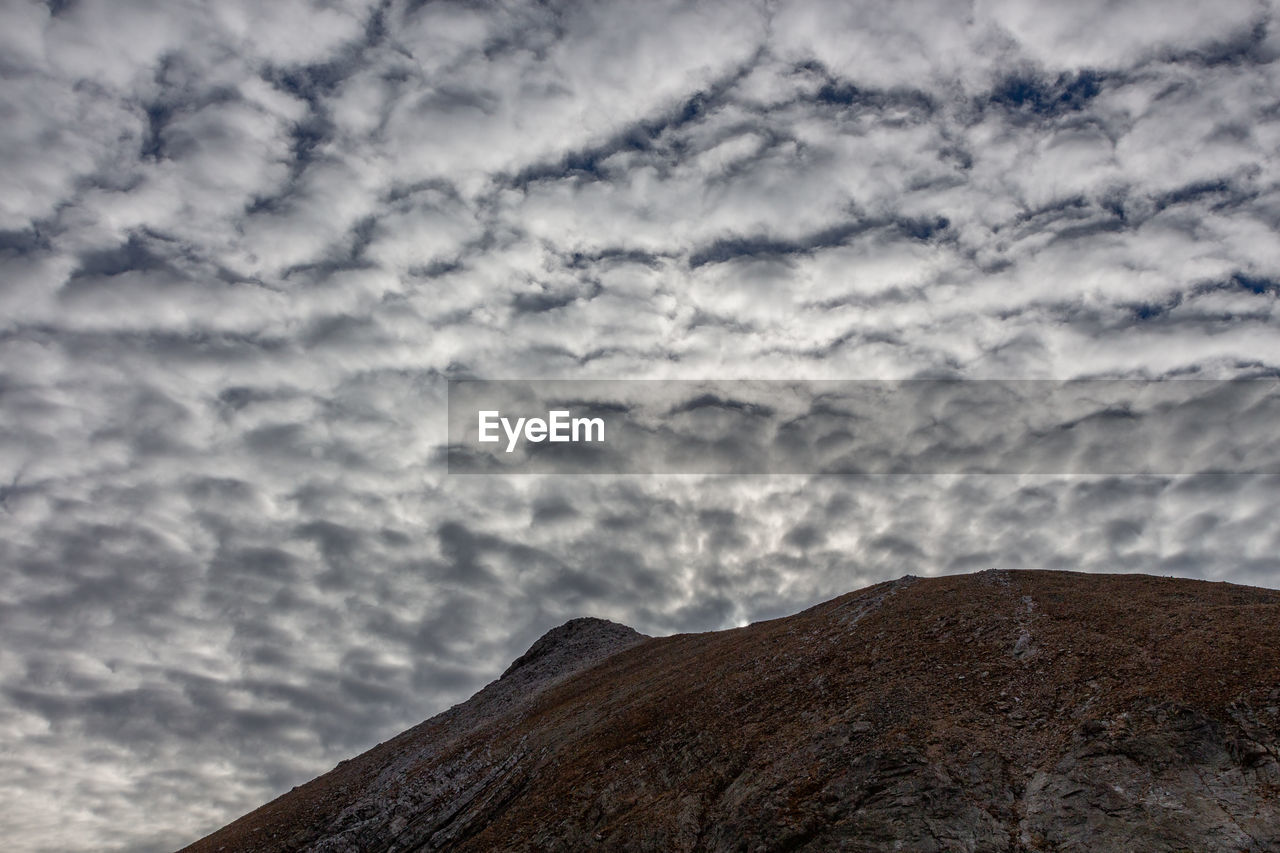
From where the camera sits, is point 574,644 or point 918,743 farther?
point 574,644

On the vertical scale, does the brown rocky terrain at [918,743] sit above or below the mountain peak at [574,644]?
below

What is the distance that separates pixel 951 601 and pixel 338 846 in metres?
36.5

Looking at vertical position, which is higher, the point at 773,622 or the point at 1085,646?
the point at 773,622

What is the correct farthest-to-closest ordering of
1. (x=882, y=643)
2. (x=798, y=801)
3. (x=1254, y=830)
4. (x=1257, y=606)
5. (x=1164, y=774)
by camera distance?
(x=882, y=643) < (x=1257, y=606) < (x=798, y=801) < (x=1164, y=774) < (x=1254, y=830)

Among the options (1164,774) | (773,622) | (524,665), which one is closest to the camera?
(1164,774)

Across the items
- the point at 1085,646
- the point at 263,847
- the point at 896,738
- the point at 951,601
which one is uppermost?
the point at 951,601

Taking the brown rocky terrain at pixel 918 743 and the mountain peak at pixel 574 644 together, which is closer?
the brown rocky terrain at pixel 918 743

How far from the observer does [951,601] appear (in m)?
39.0

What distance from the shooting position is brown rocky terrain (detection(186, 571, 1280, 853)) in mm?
24141

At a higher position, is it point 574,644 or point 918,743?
point 574,644

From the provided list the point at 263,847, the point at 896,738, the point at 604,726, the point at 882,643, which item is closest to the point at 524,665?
the point at 263,847

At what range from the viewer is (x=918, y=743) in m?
28.2

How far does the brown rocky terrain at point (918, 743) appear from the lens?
24141mm

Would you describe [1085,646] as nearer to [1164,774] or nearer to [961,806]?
[1164,774]
